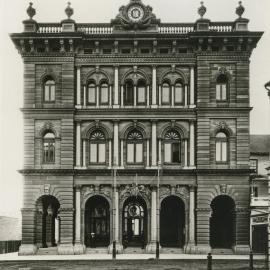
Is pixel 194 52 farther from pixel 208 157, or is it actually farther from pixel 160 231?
pixel 160 231

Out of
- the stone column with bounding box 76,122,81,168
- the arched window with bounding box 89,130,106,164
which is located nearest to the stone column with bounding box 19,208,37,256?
the stone column with bounding box 76,122,81,168

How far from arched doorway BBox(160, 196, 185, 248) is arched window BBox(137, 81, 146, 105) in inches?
275

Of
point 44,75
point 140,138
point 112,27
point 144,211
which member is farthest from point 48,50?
Result: point 144,211

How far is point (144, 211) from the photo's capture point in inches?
1768

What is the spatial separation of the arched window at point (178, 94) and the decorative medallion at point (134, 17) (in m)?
4.52

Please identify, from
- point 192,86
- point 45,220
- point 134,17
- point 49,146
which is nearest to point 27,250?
point 45,220

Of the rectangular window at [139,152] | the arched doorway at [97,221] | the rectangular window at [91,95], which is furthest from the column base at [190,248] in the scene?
the rectangular window at [91,95]

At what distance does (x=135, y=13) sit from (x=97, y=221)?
48.2 feet

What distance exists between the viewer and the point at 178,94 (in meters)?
44.2

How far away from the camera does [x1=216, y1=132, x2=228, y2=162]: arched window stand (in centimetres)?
4331

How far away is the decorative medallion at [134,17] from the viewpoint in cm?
4397

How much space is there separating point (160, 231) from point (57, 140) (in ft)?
31.2

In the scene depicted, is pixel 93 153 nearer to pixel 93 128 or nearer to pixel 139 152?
pixel 93 128

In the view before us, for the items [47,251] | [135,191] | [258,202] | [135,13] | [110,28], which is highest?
[135,13]
